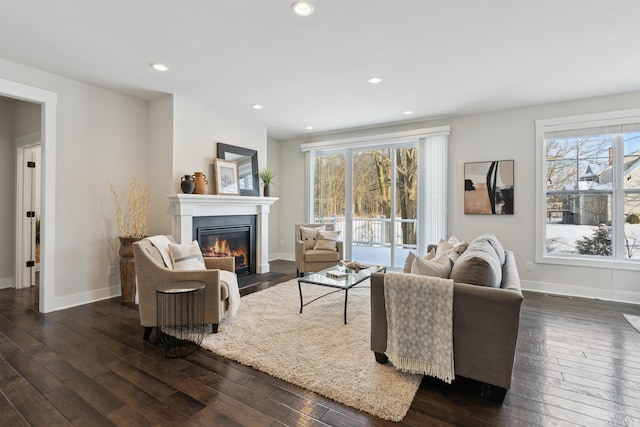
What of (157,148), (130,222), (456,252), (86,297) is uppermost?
(157,148)

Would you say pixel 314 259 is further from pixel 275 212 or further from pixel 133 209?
pixel 133 209

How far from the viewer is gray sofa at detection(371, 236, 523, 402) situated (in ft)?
6.17

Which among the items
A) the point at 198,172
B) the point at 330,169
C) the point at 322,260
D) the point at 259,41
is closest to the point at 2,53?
the point at 198,172

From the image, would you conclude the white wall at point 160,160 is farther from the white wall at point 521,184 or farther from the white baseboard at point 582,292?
the white baseboard at point 582,292

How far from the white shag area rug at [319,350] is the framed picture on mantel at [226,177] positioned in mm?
1799

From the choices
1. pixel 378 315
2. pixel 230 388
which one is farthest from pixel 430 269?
pixel 230 388

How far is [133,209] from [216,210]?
1085 millimetres

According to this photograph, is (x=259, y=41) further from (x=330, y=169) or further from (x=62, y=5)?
(x=330, y=169)

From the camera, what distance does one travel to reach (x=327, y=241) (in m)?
5.12

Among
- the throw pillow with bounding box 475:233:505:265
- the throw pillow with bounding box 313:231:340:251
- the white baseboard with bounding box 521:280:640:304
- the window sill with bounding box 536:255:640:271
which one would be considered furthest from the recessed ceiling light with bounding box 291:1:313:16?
the white baseboard with bounding box 521:280:640:304

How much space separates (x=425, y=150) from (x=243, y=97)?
3.10m

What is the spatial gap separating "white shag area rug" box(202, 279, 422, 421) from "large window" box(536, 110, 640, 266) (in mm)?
3178

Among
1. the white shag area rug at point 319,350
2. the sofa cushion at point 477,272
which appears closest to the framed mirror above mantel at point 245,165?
the white shag area rug at point 319,350

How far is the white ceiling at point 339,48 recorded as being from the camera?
7.72 ft
